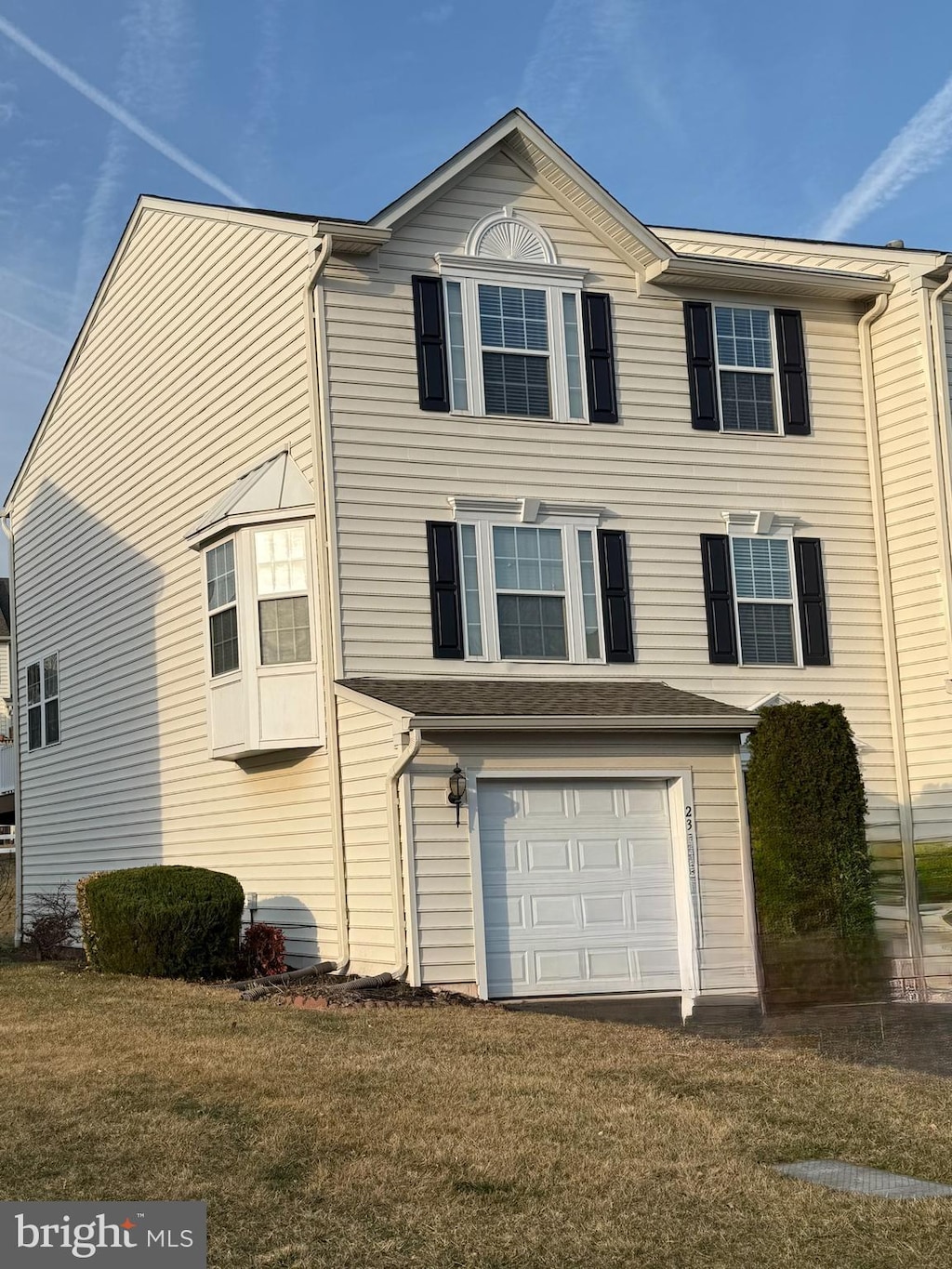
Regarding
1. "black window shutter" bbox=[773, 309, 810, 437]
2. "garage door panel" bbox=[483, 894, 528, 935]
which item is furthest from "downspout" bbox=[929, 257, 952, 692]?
"garage door panel" bbox=[483, 894, 528, 935]

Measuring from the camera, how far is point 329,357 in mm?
15836

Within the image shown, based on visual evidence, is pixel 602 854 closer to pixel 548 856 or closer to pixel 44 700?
pixel 548 856

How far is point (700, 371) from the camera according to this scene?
697 inches

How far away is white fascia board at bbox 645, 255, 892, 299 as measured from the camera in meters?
17.3

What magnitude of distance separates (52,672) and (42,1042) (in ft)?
45.1

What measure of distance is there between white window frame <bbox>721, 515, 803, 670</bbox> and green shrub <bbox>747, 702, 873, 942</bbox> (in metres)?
2.10

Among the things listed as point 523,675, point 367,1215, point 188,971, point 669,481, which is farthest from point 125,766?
point 367,1215

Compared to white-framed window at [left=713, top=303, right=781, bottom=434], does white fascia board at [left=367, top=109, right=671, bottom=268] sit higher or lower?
higher

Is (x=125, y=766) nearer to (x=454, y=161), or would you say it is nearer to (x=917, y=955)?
(x=454, y=161)

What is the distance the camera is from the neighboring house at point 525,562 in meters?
15.0

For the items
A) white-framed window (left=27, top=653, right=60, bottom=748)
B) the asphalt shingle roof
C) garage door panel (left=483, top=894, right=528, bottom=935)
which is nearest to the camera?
the asphalt shingle roof

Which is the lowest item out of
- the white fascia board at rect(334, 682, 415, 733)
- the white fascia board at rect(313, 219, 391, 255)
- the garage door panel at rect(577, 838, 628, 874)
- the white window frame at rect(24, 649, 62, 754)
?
the garage door panel at rect(577, 838, 628, 874)

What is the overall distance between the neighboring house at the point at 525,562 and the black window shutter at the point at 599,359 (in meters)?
0.03

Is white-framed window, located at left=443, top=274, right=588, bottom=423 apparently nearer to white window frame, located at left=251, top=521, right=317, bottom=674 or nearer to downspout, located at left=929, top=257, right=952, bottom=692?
white window frame, located at left=251, top=521, right=317, bottom=674
